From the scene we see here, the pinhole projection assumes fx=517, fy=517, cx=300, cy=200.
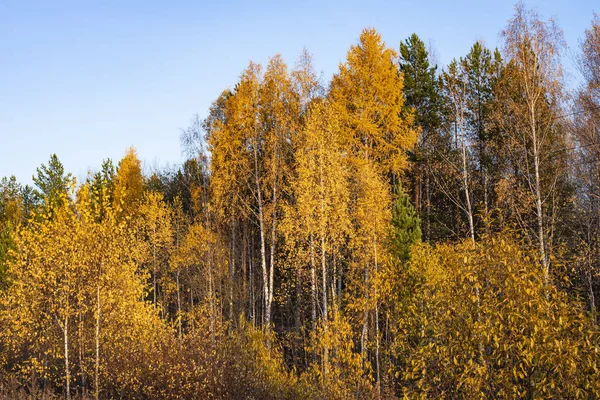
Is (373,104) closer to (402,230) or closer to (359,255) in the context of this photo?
(402,230)

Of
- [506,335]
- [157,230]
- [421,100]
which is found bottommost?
[506,335]

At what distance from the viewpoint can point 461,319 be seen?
727 cm

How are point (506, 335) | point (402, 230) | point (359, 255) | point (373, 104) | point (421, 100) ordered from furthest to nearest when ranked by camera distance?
1. point (421, 100)
2. point (373, 104)
3. point (402, 230)
4. point (359, 255)
5. point (506, 335)

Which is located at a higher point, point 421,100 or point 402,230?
point 421,100

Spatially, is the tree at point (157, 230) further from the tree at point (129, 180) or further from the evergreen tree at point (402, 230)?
the evergreen tree at point (402, 230)

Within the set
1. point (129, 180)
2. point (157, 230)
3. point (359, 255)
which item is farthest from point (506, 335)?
point (129, 180)

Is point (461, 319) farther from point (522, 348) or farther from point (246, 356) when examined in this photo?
point (246, 356)

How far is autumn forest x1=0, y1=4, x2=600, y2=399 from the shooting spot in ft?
23.4

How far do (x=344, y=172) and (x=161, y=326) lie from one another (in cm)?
771

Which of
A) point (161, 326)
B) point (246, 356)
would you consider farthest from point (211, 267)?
point (246, 356)

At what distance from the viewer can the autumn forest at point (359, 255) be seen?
23.4 feet

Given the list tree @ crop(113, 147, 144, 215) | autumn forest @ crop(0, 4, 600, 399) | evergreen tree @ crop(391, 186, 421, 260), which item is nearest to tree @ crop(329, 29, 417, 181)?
autumn forest @ crop(0, 4, 600, 399)

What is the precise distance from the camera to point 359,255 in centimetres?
1833

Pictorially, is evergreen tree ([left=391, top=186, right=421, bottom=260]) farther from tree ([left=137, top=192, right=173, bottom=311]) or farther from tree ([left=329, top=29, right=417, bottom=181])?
tree ([left=137, top=192, right=173, bottom=311])
